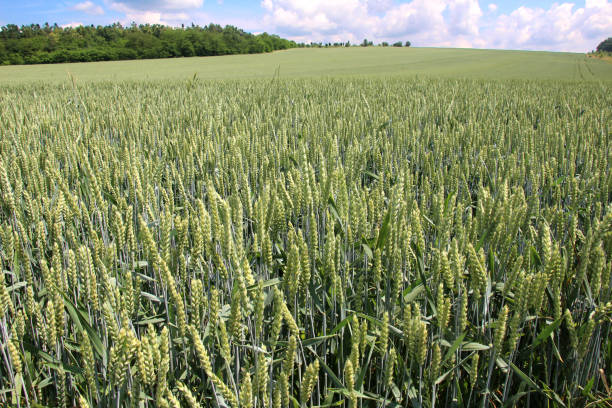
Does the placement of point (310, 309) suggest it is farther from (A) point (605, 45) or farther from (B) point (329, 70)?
(A) point (605, 45)

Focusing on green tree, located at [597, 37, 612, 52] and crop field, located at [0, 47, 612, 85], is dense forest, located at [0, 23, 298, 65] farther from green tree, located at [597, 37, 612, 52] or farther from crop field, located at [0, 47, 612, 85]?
green tree, located at [597, 37, 612, 52]

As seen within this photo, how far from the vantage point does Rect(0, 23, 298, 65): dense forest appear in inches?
1204

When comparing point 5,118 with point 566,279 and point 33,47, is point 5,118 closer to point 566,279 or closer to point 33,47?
point 566,279

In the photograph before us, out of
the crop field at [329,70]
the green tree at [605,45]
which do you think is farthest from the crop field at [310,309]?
the green tree at [605,45]

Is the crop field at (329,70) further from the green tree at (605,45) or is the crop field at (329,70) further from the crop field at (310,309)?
the green tree at (605,45)

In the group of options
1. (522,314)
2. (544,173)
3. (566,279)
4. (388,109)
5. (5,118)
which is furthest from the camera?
(388,109)

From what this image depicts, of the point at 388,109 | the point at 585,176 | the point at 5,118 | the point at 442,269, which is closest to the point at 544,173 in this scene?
the point at 585,176

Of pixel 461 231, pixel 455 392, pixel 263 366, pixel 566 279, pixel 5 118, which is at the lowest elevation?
pixel 455 392

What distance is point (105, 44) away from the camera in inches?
1334

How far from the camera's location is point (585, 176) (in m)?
1.94

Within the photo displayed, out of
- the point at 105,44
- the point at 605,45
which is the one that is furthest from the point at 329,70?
the point at 605,45

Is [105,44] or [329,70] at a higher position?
[105,44]

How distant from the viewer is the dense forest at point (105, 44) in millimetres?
30578

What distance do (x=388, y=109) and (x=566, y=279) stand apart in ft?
11.2
